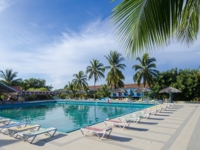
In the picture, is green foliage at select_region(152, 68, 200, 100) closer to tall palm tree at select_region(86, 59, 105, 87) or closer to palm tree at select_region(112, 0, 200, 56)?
tall palm tree at select_region(86, 59, 105, 87)

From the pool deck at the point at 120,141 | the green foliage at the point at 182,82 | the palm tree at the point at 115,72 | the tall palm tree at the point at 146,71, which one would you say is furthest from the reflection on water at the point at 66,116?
the palm tree at the point at 115,72

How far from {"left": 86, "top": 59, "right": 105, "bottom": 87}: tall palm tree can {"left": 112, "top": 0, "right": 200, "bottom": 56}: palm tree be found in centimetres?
3200

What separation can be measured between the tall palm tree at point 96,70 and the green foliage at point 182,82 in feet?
39.5

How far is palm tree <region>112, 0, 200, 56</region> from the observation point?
1.19 metres

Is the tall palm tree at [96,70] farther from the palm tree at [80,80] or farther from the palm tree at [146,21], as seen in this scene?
the palm tree at [146,21]

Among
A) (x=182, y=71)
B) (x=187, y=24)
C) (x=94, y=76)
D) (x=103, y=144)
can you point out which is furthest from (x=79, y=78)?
(x=187, y=24)

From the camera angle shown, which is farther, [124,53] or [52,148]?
[52,148]

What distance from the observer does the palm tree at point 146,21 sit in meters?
1.19

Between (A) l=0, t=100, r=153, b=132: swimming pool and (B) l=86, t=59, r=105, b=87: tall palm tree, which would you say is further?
(B) l=86, t=59, r=105, b=87: tall palm tree

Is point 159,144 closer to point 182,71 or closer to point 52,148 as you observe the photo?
point 52,148

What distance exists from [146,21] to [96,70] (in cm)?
3251

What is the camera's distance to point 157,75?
84.3 feet

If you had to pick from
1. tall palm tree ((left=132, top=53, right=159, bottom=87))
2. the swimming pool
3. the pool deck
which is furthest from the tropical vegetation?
the pool deck

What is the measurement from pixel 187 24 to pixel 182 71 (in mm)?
25613
